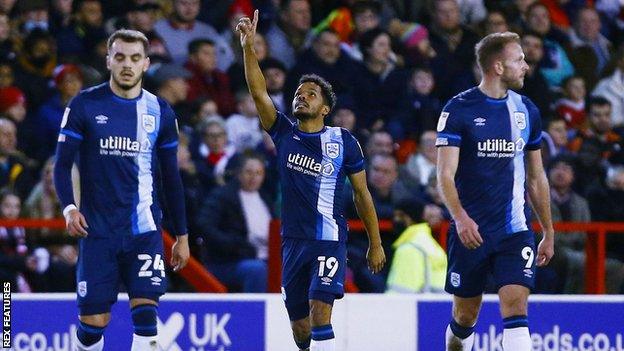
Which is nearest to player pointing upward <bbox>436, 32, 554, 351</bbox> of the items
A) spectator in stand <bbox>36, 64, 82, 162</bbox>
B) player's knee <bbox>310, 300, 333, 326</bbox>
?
player's knee <bbox>310, 300, 333, 326</bbox>

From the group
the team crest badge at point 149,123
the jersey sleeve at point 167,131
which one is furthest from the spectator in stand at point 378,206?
the team crest badge at point 149,123

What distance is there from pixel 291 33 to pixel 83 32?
6.38 feet

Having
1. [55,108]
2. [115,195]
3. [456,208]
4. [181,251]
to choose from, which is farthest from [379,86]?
[115,195]

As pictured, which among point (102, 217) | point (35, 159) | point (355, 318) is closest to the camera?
point (102, 217)

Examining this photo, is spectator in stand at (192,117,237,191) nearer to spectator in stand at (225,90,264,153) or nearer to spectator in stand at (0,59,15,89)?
spectator in stand at (225,90,264,153)

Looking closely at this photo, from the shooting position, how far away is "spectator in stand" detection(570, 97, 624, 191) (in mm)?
13844

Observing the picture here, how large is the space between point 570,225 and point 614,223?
1.16 metres

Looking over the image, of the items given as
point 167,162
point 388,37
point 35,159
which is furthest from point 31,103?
point 167,162

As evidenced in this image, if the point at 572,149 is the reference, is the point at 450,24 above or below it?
above

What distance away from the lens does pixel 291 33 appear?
14.7m

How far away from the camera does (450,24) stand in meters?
15.2

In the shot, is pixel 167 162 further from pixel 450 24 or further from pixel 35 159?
pixel 450 24

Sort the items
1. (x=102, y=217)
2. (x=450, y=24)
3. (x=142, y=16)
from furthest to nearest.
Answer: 1. (x=450, y=24)
2. (x=142, y=16)
3. (x=102, y=217)

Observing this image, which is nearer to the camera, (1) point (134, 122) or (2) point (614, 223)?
(1) point (134, 122)
